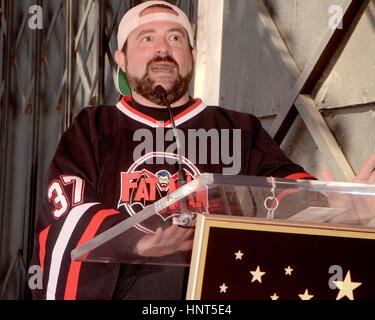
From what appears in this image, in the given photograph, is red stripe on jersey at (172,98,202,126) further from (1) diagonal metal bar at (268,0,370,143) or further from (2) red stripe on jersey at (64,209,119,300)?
(1) diagonal metal bar at (268,0,370,143)

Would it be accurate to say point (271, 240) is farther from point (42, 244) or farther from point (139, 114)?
point (139, 114)

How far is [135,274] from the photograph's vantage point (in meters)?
1.88

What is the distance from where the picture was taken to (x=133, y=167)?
224 cm

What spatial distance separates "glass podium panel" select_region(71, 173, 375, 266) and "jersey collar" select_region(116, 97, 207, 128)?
865 mm

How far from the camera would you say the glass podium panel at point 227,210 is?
1390mm

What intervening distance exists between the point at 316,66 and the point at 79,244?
1720 mm

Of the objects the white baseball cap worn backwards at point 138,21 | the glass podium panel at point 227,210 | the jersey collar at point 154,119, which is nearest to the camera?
the glass podium panel at point 227,210

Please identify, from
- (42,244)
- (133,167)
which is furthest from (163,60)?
(42,244)

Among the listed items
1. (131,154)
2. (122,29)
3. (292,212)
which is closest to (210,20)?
(122,29)

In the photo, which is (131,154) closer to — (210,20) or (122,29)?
(122,29)

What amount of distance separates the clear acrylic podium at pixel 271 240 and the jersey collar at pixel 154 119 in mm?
949

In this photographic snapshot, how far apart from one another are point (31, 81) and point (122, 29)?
2.77m

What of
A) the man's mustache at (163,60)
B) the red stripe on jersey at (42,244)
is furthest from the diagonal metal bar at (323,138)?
the red stripe on jersey at (42,244)

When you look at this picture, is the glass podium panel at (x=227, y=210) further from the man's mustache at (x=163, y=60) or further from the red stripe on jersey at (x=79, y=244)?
the man's mustache at (x=163, y=60)
